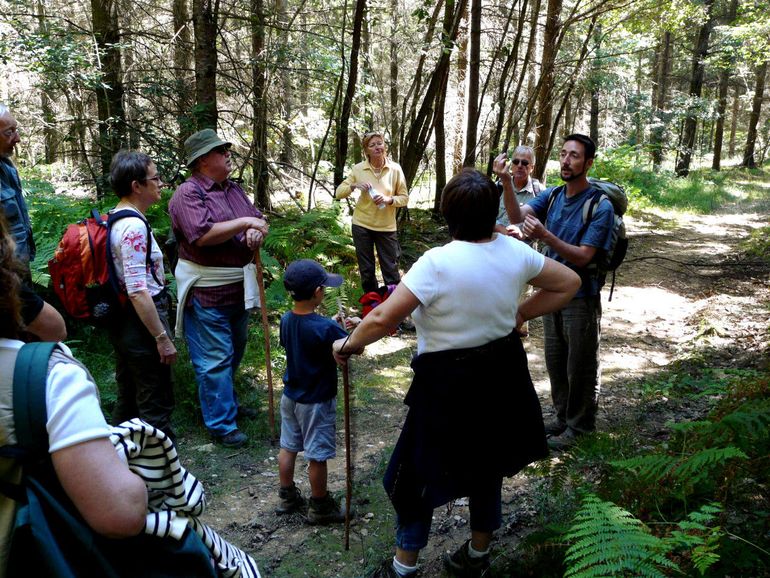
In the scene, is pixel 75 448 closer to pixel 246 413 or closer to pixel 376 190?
pixel 246 413

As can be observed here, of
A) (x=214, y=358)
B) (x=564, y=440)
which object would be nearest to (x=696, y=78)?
(x=564, y=440)

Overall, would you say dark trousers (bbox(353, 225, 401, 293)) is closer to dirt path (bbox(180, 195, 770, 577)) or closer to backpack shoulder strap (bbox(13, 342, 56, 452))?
dirt path (bbox(180, 195, 770, 577))

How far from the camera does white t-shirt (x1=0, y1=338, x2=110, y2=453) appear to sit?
57.9 inches

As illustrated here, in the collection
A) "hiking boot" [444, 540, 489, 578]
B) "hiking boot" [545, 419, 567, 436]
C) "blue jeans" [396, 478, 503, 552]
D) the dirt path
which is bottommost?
the dirt path

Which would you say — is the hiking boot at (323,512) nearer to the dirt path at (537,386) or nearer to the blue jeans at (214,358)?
the dirt path at (537,386)

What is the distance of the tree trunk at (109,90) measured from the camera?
8.44 metres

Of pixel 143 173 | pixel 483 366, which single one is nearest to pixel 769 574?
pixel 483 366

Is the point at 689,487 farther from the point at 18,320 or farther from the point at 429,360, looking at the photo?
the point at 18,320

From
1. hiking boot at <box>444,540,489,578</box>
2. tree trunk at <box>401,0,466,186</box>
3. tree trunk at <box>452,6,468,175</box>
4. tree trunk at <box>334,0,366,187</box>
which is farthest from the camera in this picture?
tree trunk at <box>452,6,468,175</box>

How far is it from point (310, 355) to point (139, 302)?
51.8 inches

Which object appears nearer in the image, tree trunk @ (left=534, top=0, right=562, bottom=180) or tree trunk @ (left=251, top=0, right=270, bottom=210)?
tree trunk @ (left=251, top=0, right=270, bottom=210)

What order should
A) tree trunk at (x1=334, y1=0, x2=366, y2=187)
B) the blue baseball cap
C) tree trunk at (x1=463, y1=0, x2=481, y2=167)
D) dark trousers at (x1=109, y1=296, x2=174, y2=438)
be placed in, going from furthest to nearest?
tree trunk at (x1=463, y1=0, x2=481, y2=167) < tree trunk at (x1=334, y1=0, x2=366, y2=187) < dark trousers at (x1=109, y1=296, x2=174, y2=438) < the blue baseball cap

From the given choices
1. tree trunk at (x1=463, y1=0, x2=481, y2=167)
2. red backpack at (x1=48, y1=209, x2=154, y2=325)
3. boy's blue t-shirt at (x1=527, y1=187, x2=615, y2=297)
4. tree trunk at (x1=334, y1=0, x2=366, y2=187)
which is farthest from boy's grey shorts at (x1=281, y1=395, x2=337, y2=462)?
tree trunk at (x1=463, y1=0, x2=481, y2=167)

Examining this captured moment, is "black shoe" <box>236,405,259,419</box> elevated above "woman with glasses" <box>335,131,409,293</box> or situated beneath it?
situated beneath
